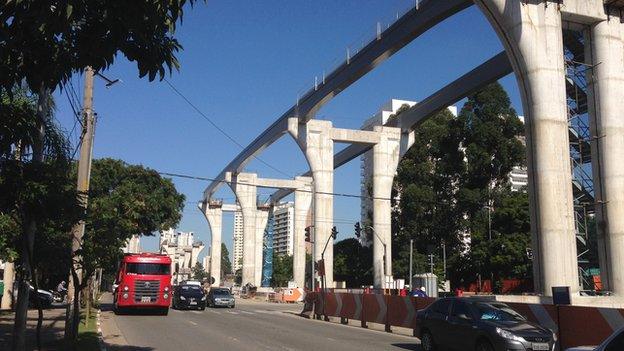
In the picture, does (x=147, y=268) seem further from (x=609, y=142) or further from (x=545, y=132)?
(x=609, y=142)

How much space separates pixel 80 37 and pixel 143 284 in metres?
27.2

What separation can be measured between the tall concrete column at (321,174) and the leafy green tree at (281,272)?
9511 cm

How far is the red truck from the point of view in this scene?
30641 mm

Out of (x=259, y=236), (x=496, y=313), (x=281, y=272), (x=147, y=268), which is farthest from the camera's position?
(x=281, y=272)

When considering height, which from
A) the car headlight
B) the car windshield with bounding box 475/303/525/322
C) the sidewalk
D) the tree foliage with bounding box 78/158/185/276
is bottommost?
the sidewalk

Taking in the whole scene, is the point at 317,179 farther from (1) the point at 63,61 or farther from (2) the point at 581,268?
(1) the point at 63,61

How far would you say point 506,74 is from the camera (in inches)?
1531

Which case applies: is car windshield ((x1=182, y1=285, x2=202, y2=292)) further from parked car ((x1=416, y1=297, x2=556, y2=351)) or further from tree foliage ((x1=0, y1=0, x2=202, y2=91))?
tree foliage ((x1=0, y1=0, x2=202, y2=91))

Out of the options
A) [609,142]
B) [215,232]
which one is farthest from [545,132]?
[215,232]

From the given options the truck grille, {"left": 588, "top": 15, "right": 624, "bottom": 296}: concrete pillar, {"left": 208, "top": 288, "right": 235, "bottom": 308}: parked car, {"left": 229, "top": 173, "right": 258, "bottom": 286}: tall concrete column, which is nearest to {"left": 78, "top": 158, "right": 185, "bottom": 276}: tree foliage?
the truck grille

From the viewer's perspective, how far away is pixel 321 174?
51.4 meters

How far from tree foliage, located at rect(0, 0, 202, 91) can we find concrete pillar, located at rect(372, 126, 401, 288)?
149 ft

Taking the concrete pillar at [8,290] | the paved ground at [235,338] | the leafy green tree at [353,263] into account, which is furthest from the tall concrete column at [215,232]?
the paved ground at [235,338]

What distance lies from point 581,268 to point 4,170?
30774 mm
